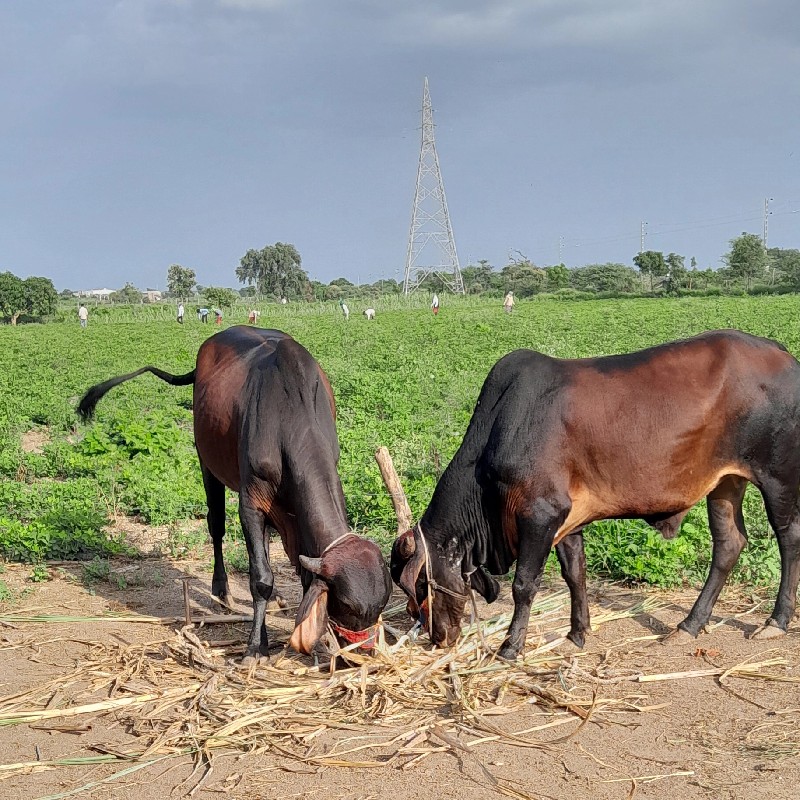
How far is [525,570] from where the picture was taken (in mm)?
5578

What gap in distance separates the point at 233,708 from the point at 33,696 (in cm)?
122

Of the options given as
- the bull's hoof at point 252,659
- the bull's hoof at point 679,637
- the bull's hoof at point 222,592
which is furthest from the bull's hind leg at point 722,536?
the bull's hoof at point 222,592

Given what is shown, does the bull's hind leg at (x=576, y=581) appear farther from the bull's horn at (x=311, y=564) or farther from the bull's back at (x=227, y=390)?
the bull's back at (x=227, y=390)

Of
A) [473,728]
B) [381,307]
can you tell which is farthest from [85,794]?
[381,307]

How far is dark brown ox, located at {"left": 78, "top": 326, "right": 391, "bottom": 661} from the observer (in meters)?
4.94

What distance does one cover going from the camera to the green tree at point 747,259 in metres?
60.8

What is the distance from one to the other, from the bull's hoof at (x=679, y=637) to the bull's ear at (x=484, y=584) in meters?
1.12

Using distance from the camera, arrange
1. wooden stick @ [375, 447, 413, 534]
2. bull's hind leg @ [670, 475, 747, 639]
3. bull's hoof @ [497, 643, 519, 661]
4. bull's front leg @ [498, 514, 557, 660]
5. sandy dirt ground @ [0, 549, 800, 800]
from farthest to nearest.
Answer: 1. wooden stick @ [375, 447, 413, 534]
2. bull's hind leg @ [670, 475, 747, 639]
3. bull's hoof @ [497, 643, 519, 661]
4. bull's front leg @ [498, 514, 557, 660]
5. sandy dirt ground @ [0, 549, 800, 800]

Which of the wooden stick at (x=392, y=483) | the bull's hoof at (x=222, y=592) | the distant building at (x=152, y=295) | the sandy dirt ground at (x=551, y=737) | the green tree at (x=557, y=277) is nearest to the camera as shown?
the sandy dirt ground at (x=551, y=737)

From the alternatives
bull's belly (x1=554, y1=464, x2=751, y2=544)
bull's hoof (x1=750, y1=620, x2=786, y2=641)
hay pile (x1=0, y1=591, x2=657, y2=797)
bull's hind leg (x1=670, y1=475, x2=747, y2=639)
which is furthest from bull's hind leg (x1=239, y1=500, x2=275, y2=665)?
bull's hoof (x1=750, y1=620, x2=786, y2=641)

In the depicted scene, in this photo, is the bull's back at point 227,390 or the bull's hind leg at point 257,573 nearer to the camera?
the bull's hind leg at point 257,573

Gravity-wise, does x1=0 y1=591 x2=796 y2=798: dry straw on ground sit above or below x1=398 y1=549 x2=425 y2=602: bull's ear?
below

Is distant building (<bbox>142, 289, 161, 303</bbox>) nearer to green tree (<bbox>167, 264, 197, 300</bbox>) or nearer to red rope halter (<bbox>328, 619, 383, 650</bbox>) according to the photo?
green tree (<bbox>167, 264, 197, 300</bbox>)

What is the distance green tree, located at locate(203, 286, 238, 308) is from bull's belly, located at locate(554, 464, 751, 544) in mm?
56874
